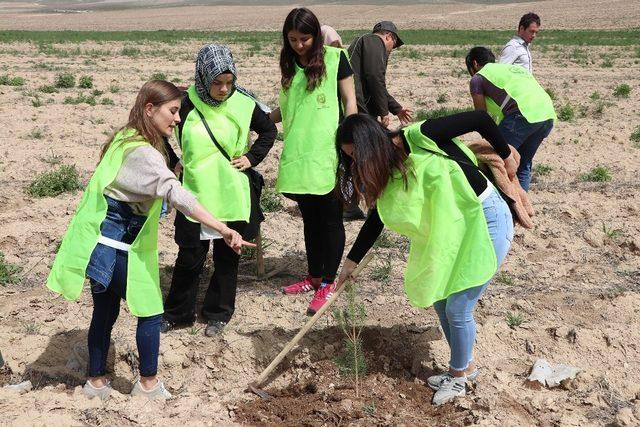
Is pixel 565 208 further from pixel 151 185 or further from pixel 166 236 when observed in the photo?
pixel 151 185

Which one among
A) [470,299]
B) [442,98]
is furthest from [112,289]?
[442,98]

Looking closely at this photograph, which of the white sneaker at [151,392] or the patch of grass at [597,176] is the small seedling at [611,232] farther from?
the white sneaker at [151,392]

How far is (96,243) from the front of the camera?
341cm

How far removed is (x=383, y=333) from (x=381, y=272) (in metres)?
0.94

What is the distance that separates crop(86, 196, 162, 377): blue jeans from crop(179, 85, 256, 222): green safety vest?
0.85 metres

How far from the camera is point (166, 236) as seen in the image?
6.21 m

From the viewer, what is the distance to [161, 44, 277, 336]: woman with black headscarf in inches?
163

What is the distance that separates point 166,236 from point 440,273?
3.29 m

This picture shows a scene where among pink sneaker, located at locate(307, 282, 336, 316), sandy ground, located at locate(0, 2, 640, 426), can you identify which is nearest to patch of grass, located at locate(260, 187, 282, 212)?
sandy ground, located at locate(0, 2, 640, 426)

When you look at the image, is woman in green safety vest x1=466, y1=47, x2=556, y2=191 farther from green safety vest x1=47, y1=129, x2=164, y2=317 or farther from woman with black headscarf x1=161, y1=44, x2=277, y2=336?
green safety vest x1=47, y1=129, x2=164, y2=317

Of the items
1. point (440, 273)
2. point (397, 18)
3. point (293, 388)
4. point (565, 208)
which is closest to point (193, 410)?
point (293, 388)

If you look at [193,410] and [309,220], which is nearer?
[193,410]

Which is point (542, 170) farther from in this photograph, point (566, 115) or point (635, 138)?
point (566, 115)

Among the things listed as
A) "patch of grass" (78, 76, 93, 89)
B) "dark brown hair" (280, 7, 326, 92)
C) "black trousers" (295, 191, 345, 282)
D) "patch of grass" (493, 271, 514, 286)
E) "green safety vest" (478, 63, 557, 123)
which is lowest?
"patch of grass" (78, 76, 93, 89)
